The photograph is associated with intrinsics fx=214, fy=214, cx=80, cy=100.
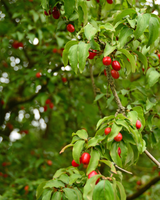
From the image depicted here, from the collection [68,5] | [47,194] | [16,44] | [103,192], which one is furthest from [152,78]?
[16,44]

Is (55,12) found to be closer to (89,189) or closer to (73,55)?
(73,55)

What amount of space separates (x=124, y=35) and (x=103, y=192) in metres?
0.90

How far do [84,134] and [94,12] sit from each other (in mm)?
1274

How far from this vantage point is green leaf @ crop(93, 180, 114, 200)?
978 millimetres

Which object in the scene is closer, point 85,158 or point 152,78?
point 85,158

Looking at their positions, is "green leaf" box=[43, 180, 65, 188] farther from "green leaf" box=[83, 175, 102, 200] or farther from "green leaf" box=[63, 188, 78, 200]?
"green leaf" box=[83, 175, 102, 200]

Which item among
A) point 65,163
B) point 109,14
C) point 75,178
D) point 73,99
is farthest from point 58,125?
point 75,178

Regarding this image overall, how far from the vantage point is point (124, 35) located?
1315 millimetres

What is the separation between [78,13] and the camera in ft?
4.64

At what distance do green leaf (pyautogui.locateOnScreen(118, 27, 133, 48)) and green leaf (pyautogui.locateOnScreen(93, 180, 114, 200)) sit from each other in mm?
796

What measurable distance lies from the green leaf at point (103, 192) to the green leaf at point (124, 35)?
31.4 inches

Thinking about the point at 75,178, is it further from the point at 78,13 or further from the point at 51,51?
the point at 51,51

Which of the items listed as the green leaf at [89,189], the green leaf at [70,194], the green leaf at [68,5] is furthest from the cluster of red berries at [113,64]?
→ the green leaf at [70,194]

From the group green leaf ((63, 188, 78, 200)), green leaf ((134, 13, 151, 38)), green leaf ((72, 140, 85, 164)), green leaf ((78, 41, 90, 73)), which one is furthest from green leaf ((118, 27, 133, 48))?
green leaf ((63, 188, 78, 200))
